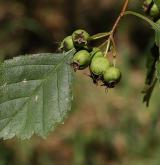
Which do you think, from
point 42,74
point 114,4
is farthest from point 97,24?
point 42,74

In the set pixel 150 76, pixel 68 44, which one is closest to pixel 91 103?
pixel 150 76

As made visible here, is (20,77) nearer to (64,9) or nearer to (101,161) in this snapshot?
(101,161)

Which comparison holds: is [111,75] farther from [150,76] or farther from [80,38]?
[150,76]

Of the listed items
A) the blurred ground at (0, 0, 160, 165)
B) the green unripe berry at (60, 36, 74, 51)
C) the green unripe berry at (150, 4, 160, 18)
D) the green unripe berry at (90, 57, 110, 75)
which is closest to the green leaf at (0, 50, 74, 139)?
the green unripe berry at (60, 36, 74, 51)

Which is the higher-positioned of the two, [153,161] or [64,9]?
[64,9]

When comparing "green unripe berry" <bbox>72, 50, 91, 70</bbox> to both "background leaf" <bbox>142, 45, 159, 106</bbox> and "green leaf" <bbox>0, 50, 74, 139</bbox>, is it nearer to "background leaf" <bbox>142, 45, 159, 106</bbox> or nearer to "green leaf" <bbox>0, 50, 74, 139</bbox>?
"green leaf" <bbox>0, 50, 74, 139</bbox>

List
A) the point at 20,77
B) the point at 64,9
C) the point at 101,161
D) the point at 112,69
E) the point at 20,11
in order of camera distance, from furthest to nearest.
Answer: the point at 64,9 → the point at 20,11 → the point at 101,161 → the point at 20,77 → the point at 112,69
